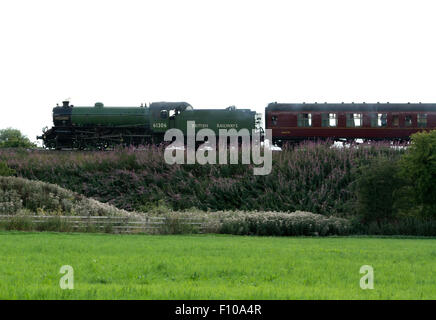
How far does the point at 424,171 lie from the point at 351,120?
1551 centimetres

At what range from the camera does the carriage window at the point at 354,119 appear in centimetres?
3762

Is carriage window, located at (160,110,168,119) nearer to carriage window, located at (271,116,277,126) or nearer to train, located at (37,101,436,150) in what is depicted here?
train, located at (37,101,436,150)

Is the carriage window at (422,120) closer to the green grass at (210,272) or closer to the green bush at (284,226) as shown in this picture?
the green bush at (284,226)

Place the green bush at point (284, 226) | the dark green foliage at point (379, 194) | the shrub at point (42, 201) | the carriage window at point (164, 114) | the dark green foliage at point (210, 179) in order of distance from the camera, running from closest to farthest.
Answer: the green bush at point (284, 226)
the dark green foliage at point (379, 194)
the shrub at point (42, 201)
the dark green foliage at point (210, 179)
the carriage window at point (164, 114)

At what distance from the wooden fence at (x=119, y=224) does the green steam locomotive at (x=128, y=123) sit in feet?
54.7

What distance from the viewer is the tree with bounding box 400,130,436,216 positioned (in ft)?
73.5

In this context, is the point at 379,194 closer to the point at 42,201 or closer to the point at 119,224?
the point at 119,224

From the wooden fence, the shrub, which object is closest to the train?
the shrub

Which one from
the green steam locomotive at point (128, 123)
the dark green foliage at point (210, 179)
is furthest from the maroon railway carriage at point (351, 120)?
the dark green foliage at point (210, 179)

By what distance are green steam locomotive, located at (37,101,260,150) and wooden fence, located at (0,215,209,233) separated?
16670mm
